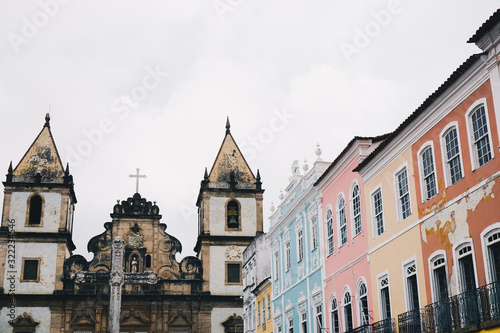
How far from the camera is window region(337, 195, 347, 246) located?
22078mm

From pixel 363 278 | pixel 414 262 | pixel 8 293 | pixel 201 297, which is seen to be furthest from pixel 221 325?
pixel 414 262

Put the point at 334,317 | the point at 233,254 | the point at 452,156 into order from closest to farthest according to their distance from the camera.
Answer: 1. the point at 452,156
2. the point at 334,317
3. the point at 233,254

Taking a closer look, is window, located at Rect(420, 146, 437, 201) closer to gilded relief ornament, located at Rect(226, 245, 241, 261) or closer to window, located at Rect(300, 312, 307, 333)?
window, located at Rect(300, 312, 307, 333)

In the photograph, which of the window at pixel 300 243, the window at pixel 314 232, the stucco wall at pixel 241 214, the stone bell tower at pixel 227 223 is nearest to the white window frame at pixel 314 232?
the window at pixel 314 232

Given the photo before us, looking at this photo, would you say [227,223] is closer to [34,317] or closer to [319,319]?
[34,317]

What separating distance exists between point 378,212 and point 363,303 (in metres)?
2.75

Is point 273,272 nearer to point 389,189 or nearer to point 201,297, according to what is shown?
point 389,189

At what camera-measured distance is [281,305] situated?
28.3 m

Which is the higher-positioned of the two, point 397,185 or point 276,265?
point 276,265

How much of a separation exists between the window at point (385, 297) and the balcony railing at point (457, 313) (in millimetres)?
1680

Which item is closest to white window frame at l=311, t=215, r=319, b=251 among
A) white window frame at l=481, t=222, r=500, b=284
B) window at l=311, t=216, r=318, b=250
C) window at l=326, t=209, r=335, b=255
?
window at l=311, t=216, r=318, b=250

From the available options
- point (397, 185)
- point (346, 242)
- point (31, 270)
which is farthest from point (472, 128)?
point (31, 270)

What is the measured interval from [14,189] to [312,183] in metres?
26.5

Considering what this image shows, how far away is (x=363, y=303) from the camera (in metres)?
20.3
